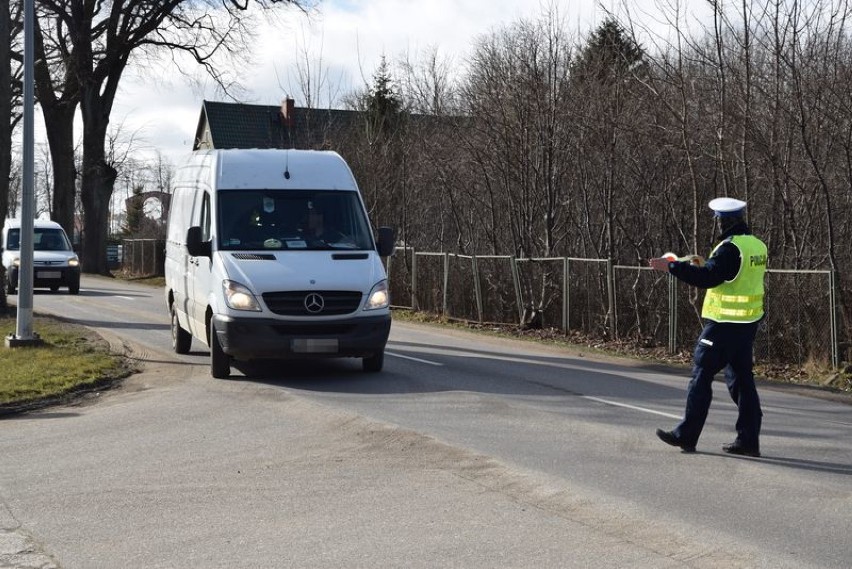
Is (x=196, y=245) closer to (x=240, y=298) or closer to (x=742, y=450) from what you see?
(x=240, y=298)

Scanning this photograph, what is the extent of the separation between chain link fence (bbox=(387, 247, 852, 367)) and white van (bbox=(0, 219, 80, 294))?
938cm

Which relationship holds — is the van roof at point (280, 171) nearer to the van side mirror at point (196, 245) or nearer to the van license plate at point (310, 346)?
the van side mirror at point (196, 245)

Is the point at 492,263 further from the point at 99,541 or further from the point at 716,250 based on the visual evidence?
the point at 99,541

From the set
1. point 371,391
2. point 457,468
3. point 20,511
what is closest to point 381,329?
point 371,391

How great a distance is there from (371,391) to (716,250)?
4.81m

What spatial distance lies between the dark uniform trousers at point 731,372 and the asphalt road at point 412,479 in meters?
0.29

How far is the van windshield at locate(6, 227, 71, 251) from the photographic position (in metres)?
31.3

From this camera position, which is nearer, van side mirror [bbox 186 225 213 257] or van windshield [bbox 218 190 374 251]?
Answer: van side mirror [bbox 186 225 213 257]

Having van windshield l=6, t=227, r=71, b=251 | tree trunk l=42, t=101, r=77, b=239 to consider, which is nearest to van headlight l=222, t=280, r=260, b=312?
van windshield l=6, t=227, r=71, b=251

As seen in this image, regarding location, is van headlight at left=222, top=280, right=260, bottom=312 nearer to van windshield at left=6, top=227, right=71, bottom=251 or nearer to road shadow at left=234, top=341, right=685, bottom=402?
road shadow at left=234, top=341, right=685, bottom=402

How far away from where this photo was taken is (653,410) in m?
11.0

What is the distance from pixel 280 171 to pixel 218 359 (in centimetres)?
251

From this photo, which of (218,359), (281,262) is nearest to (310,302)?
(281,262)

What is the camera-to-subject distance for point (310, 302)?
490 inches
